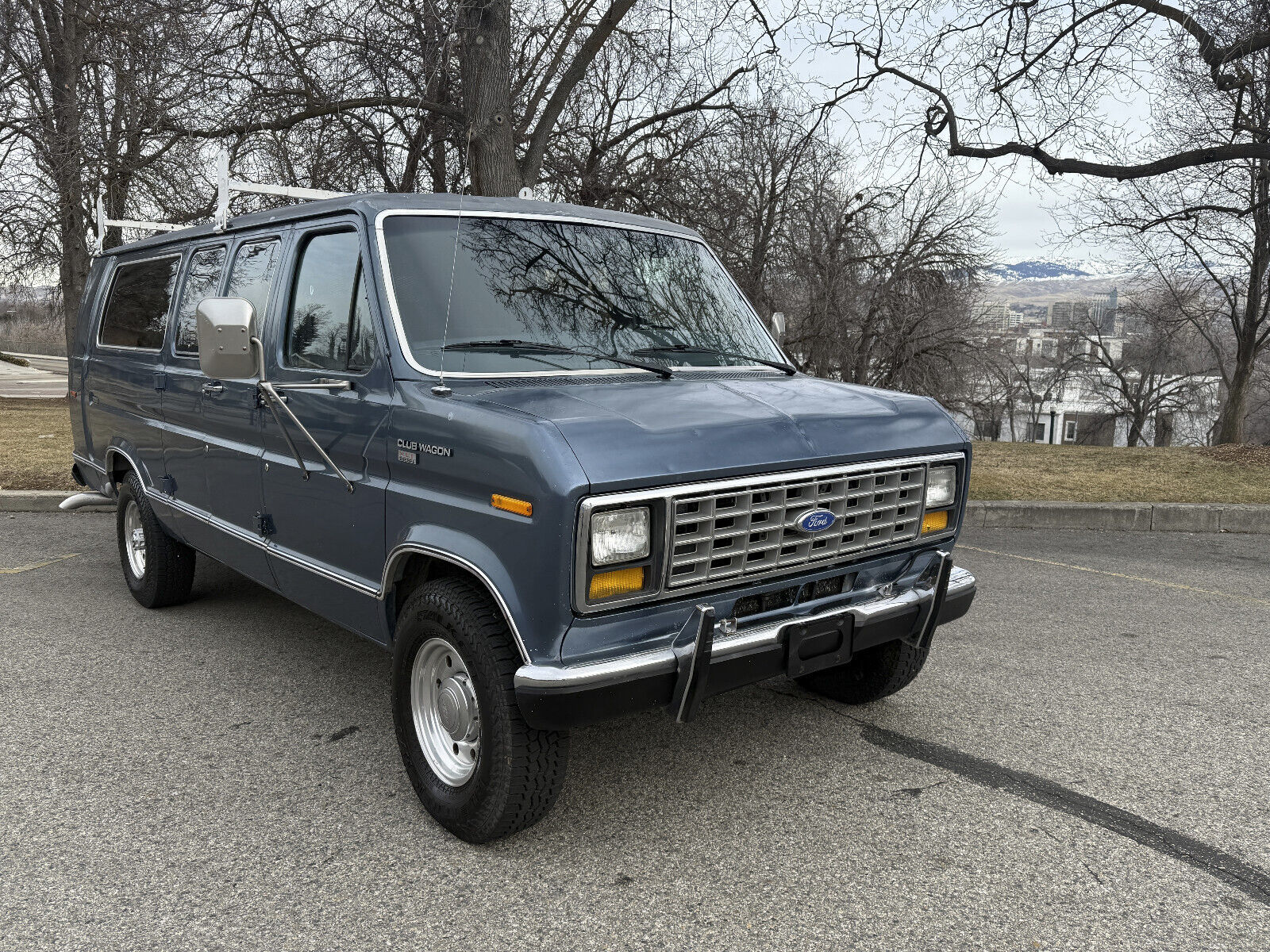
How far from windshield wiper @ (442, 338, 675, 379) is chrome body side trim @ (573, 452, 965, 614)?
75cm

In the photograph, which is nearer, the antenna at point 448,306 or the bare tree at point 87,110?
the antenna at point 448,306

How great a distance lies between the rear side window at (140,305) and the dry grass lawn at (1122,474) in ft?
24.5

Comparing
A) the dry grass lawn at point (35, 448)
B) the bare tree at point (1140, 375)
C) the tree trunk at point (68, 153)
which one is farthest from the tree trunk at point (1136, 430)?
the dry grass lawn at point (35, 448)

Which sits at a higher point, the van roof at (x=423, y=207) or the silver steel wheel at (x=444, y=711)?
the van roof at (x=423, y=207)

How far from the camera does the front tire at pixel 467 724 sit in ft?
10.2

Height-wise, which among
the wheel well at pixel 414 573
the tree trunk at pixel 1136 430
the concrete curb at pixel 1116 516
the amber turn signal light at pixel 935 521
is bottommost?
the tree trunk at pixel 1136 430

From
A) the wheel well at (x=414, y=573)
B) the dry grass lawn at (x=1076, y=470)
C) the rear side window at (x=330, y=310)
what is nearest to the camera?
the wheel well at (x=414, y=573)

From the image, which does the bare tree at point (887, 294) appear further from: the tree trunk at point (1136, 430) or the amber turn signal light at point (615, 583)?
the tree trunk at point (1136, 430)

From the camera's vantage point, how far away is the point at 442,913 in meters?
2.91

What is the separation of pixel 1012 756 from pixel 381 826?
8.09ft

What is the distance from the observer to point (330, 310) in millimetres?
3982

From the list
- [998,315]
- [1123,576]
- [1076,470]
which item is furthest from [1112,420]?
[1123,576]

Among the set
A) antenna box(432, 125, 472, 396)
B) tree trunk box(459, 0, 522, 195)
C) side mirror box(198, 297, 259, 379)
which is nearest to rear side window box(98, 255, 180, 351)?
side mirror box(198, 297, 259, 379)

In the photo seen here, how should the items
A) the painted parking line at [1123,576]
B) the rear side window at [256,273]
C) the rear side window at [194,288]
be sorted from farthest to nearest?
the painted parking line at [1123,576], the rear side window at [194,288], the rear side window at [256,273]
